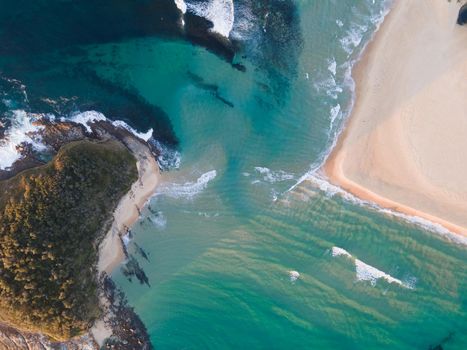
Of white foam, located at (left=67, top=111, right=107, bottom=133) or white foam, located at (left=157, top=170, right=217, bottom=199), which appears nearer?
white foam, located at (left=67, top=111, right=107, bottom=133)

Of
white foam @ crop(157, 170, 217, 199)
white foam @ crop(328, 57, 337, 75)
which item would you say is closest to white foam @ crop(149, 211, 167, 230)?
white foam @ crop(157, 170, 217, 199)

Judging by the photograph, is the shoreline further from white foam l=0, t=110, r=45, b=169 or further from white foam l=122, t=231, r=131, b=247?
white foam l=0, t=110, r=45, b=169

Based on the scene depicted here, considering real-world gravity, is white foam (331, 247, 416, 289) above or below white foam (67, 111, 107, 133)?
below

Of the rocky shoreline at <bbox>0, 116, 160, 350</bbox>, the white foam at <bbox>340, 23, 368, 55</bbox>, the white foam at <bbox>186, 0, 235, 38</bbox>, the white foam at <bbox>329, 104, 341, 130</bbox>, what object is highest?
the white foam at <bbox>340, 23, 368, 55</bbox>

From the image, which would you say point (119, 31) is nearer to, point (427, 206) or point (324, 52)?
point (324, 52)

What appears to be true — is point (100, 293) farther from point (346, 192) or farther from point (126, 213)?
point (346, 192)

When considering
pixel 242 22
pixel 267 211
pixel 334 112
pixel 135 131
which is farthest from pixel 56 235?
pixel 334 112

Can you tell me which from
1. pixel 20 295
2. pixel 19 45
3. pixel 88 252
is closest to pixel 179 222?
pixel 88 252

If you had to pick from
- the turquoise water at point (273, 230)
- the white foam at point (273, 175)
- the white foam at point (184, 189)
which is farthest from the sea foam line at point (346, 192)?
the white foam at point (184, 189)
